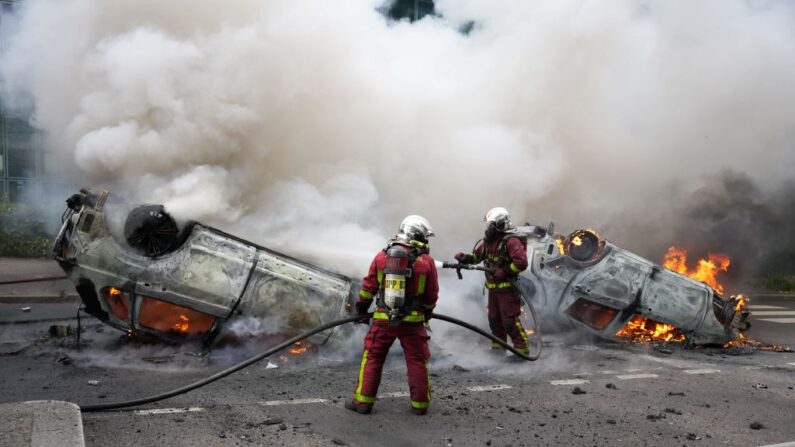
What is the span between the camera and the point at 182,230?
5.55m

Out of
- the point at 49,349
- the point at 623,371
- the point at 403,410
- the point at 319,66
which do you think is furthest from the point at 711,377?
the point at 49,349

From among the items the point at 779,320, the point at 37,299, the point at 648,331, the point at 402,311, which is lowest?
the point at 779,320

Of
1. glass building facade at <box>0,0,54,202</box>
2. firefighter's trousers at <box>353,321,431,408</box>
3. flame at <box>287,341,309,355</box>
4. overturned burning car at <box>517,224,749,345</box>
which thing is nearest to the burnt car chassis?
flame at <box>287,341,309,355</box>

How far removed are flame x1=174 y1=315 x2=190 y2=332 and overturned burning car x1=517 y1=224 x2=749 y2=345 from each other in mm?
3733

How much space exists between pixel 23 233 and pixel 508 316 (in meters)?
9.97

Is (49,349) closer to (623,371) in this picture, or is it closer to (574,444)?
(574,444)

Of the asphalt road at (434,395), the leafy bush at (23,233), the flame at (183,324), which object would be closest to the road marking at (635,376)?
the asphalt road at (434,395)

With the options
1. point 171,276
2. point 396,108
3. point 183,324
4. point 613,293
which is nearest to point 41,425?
point 171,276

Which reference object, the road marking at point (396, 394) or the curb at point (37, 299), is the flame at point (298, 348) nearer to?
the road marking at point (396, 394)

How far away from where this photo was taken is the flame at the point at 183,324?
5.62 metres

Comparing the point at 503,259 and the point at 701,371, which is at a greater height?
the point at 503,259

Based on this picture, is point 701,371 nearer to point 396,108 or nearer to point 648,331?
point 648,331

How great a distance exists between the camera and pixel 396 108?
8.54m

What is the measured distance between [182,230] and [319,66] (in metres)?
3.14
